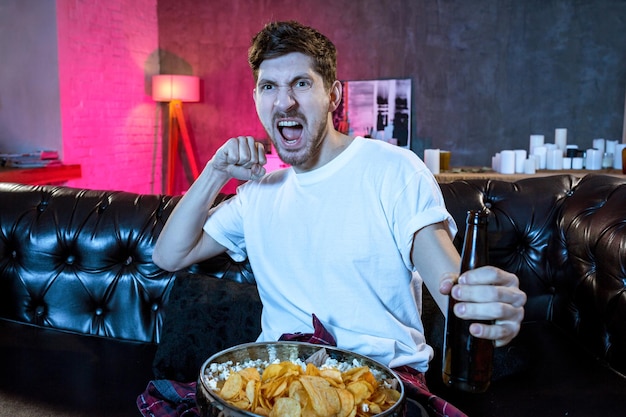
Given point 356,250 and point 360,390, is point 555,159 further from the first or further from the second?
point 360,390

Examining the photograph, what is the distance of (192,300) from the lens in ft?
5.84

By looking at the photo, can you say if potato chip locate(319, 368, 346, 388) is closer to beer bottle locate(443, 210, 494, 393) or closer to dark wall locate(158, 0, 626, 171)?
beer bottle locate(443, 210, 494, 393)

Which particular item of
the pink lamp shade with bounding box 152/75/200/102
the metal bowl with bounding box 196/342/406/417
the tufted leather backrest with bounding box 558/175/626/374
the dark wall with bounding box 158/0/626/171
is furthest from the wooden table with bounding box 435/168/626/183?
the metal bowl with bounding box 196/342/406/417

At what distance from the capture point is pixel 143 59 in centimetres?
595

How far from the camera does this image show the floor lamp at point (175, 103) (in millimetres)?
5672

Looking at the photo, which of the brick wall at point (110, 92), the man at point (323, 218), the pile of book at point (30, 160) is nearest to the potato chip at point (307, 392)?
the man at point (323, 218)

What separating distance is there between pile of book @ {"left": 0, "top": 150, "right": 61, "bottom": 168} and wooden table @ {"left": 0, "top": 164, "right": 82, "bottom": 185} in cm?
7

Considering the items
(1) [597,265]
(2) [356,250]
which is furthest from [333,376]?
(1) [597,265]

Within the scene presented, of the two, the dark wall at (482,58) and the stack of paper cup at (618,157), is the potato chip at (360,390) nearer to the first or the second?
the stack of paper cup at (618,157)

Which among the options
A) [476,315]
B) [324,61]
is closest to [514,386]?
[476,315]

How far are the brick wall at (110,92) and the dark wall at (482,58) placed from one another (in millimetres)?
879

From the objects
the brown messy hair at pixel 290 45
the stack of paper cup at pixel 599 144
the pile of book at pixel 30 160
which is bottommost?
the pile of book at pixel 30 160

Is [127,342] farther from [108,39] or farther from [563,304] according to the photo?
[108,39]

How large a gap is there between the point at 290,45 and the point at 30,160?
358 cm
